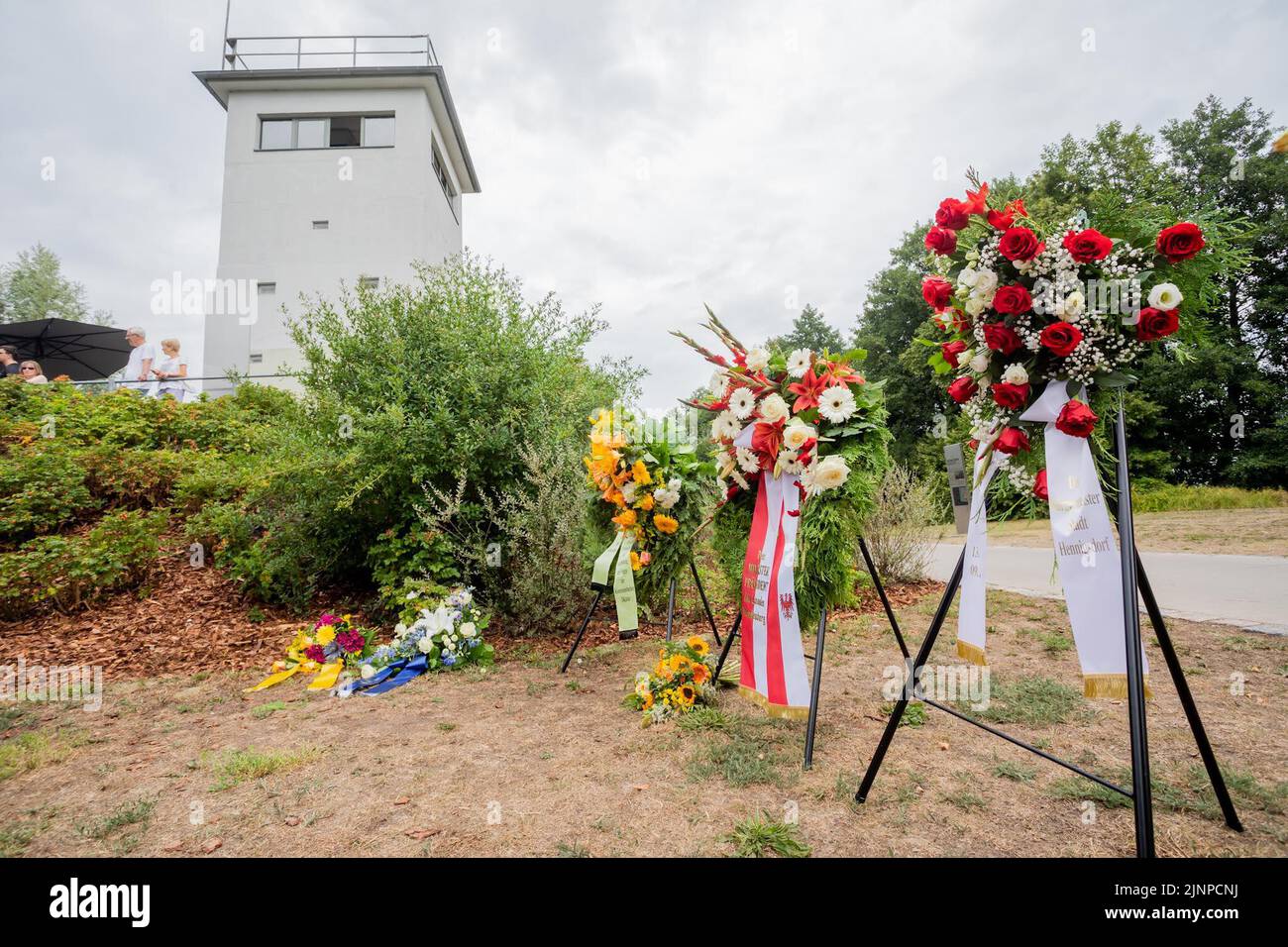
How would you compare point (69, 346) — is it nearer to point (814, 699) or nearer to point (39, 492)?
point (39, 492)

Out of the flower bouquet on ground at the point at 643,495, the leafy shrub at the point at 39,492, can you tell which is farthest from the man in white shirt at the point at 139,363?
the flower bouquet on ground at the point at 643,495

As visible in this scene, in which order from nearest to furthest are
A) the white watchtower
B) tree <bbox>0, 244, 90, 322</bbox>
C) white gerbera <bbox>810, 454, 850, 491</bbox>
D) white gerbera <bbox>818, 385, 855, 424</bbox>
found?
white gerbera <bbox>810, 454, 850, 491</bbox>
white gerbera <bbox>818, 385, 855, 424</bbox>
the white watchtower
tree <bbox>0, 244, 90, 322</bbox>

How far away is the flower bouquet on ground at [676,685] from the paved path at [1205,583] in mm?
2378

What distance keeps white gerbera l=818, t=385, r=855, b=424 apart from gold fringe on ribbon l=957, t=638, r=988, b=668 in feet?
3.74

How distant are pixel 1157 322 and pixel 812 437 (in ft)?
4.35

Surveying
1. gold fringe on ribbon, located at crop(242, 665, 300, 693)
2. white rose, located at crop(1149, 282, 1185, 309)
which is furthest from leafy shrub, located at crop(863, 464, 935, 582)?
gold fringe on ribbon, located at crop(242, 665, 300, 693)

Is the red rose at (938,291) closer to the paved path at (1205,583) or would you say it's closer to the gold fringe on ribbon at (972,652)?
the gold fringe on ribbon at (972,652)

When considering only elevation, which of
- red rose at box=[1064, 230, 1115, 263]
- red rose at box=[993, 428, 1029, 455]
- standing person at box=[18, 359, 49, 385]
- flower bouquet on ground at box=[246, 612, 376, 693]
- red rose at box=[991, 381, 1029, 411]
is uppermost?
standing person at box=[18, 359, 49, 385]

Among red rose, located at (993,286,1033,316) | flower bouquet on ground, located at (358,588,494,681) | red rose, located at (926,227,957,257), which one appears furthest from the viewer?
flower bouquet on ground, located at (358,588,494,681)

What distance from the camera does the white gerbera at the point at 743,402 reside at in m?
3.16

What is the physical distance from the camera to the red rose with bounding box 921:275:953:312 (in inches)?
101

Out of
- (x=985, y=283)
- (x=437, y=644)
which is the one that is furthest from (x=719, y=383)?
(x=437, y=644)

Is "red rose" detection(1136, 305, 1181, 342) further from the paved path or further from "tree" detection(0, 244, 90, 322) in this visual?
"tree" detection(0, 244, 90, 322)

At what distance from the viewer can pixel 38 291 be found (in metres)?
32.1
